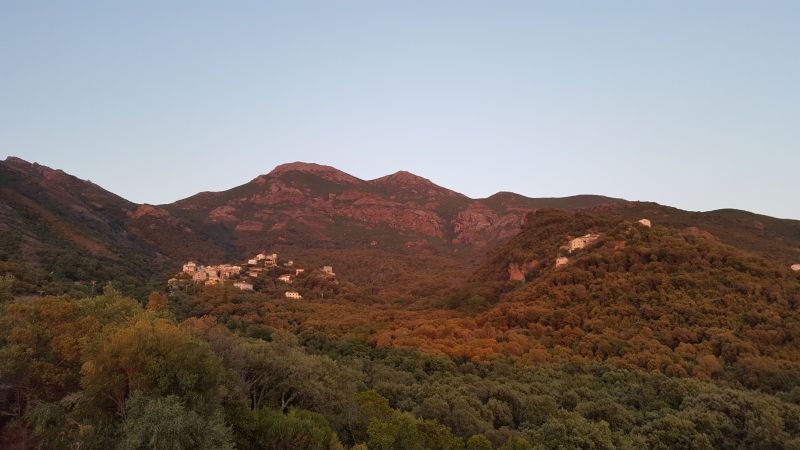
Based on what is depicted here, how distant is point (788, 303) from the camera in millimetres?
52844

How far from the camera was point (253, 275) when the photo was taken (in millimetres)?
110938

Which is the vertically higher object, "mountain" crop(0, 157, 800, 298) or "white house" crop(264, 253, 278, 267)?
"mountain" crop(0, 157, 800, 298)

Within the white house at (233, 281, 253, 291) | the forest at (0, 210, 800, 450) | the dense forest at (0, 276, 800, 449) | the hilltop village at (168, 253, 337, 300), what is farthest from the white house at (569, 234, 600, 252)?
the white house at (233, 281, 253, 291)

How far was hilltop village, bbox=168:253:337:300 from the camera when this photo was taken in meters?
94.4

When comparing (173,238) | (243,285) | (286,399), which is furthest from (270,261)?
(286,399)

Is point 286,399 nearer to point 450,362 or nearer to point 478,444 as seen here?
point 478,444

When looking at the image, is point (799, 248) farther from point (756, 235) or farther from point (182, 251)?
point (182, 251)

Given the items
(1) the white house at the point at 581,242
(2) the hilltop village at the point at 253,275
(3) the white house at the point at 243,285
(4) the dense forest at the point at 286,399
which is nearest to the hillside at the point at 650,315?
(1) the white house at the point at 581,242

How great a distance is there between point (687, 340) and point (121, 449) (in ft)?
161

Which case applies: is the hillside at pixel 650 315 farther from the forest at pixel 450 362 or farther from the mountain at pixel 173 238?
the mountain at pixel 173 238

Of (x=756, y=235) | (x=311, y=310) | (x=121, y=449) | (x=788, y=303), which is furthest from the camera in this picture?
(x=756, y=235)

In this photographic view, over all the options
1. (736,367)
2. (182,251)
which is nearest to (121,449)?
(736,367)

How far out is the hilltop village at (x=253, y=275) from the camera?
94406 millimetres

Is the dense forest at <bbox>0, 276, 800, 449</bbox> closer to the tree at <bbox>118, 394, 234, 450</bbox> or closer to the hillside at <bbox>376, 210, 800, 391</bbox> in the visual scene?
the tree at <bbox>118, 394, 234, 450</bbox>
